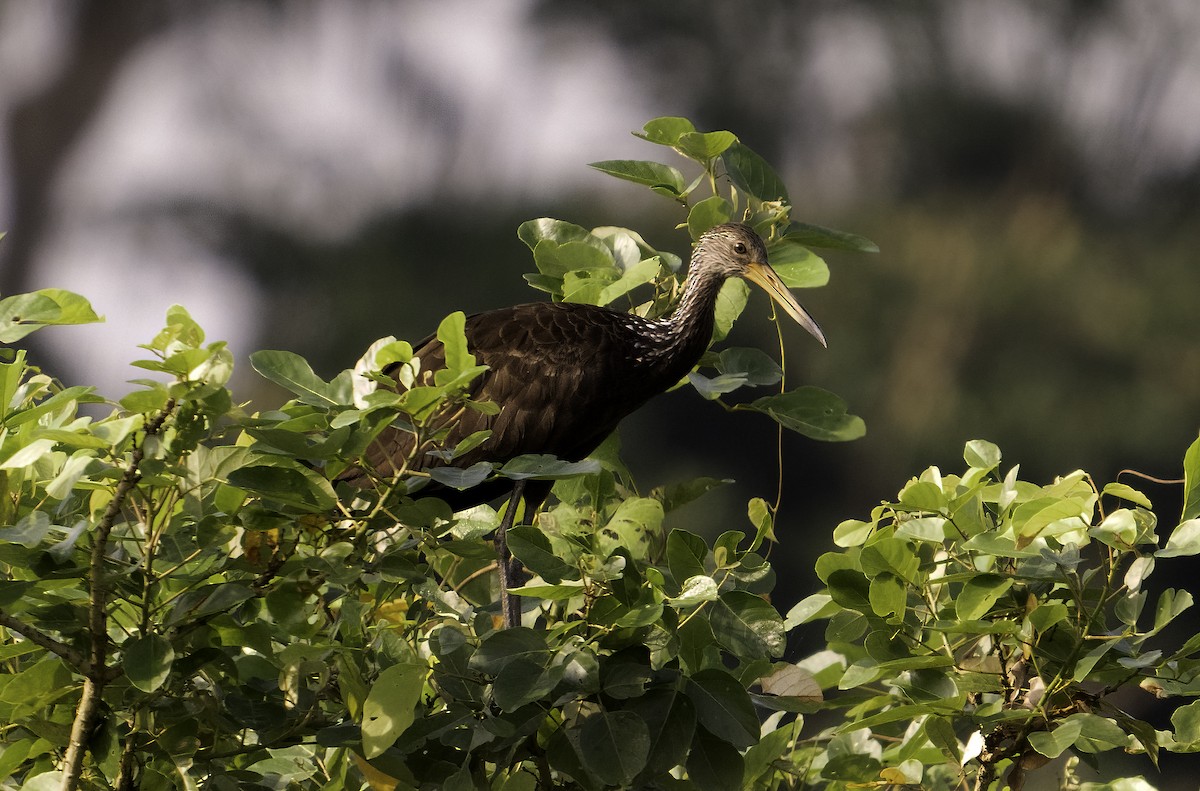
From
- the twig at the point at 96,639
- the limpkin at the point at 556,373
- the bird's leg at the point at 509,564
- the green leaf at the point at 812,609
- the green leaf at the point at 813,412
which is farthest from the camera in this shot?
the limpkin at the point at 556,373

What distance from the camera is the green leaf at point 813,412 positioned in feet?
4.47

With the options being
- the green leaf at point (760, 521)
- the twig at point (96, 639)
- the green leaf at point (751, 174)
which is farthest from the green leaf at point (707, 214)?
the twig at point (96, 639)

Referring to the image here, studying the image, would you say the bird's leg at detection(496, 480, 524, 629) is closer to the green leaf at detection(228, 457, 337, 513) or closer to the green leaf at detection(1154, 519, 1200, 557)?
the green leaf at detection(228, 457, 337, 513)

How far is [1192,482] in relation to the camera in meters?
1.04

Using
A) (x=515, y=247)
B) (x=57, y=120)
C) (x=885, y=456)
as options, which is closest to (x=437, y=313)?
(x=515, y=247)

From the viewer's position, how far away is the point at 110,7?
841 centimetres

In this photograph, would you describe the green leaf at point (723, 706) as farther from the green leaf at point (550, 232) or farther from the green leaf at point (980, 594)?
the green leaf at point (550, 232)

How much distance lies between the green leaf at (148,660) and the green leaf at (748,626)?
1.30 ft

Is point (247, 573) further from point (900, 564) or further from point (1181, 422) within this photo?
point (1181, 422)

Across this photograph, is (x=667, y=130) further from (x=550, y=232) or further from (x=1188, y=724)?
(x=1188, y=724)

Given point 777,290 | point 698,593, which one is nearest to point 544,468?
point 698,593

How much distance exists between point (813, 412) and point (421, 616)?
0.44 metres

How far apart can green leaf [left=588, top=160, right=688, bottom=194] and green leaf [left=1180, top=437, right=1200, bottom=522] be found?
62 cm

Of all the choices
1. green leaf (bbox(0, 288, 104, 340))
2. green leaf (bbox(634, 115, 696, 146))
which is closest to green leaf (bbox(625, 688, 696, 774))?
green leaf (bbox(0, 288, 104, 340))
